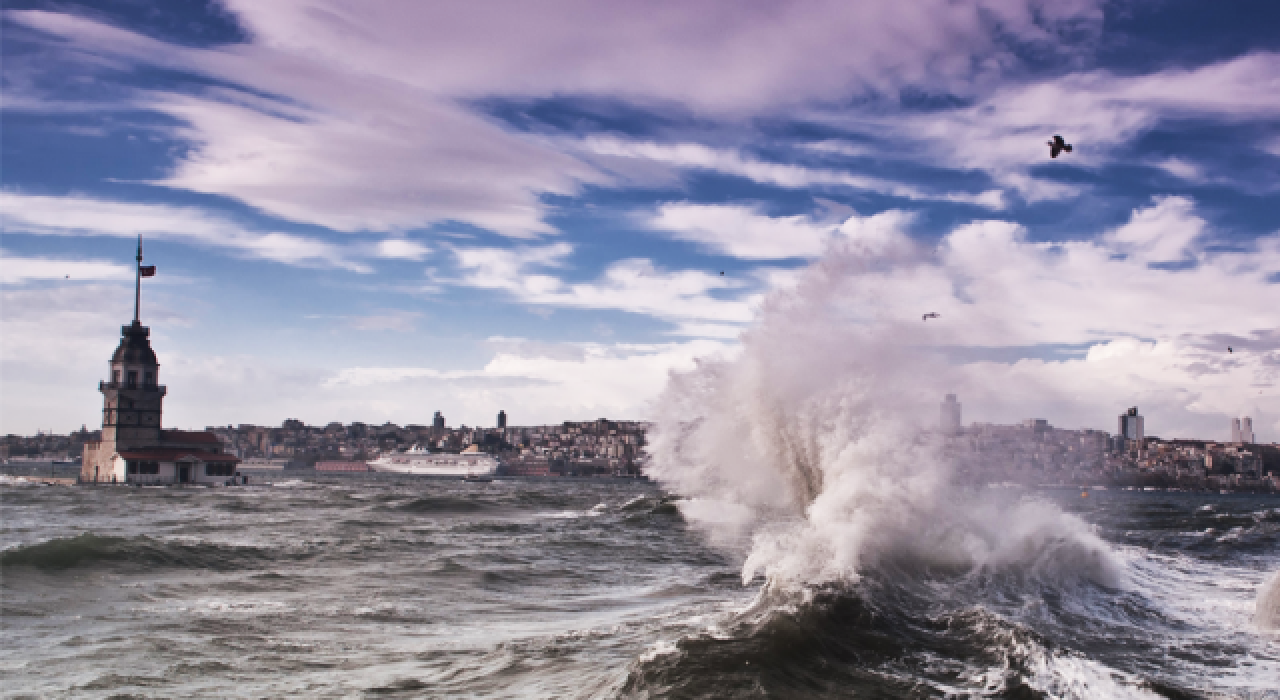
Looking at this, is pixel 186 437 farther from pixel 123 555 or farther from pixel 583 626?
pixel 583 626

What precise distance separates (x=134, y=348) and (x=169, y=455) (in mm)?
11074

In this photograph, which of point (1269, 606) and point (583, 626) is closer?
point (583, 626)

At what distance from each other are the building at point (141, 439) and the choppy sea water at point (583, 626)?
49757 mm

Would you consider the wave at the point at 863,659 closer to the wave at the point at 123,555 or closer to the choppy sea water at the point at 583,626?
the choppy sea water at the point at 583,626

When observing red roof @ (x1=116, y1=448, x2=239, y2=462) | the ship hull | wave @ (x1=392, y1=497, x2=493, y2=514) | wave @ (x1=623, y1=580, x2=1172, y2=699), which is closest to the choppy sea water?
wave @ (x1=623, y1=580, x2=1172, y2=699)

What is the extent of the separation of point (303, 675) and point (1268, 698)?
8983mm

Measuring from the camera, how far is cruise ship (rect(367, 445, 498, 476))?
141250mm

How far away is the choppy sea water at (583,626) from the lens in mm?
8000

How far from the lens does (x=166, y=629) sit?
10.9m

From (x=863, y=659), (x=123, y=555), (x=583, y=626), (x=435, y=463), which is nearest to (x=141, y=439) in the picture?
(x=123, y=555)

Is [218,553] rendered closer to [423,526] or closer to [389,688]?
[423,526]

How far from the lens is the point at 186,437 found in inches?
2840

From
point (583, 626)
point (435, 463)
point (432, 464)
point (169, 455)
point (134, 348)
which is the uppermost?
point (134, 348)

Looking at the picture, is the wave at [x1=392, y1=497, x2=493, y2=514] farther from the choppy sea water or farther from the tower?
the tower
